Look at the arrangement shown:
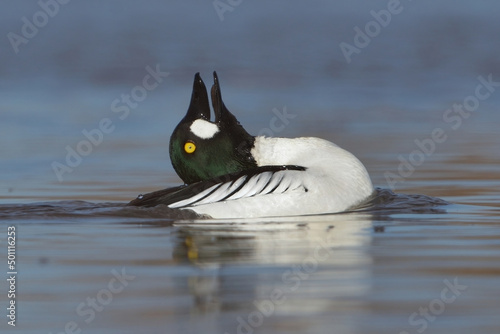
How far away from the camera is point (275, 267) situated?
639 cm

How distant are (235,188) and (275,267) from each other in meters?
2.47

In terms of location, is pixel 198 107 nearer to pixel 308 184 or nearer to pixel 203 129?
pixel 203 129

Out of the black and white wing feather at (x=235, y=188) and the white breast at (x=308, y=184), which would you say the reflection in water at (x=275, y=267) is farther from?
the black and white wing feather at (x=235, y=188)

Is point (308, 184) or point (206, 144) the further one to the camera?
point (206, 144)

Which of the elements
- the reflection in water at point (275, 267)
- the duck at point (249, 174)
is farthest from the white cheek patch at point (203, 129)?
the reflection in water at point (275, 267)

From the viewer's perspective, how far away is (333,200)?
8734mm

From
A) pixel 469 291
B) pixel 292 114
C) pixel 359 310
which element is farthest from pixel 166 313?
pixel 292 114

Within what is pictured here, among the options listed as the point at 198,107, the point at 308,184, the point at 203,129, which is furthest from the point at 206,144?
the point at 308,184

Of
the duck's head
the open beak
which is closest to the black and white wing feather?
the duck's head

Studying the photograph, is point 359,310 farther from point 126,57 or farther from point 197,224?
point 126,57

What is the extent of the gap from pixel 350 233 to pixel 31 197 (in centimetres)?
333

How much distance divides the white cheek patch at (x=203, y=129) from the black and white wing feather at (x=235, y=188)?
44cm

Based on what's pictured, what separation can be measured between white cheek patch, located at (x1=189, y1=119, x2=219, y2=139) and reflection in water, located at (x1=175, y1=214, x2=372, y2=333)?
3.35 feet

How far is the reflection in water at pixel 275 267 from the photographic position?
17.7ft
